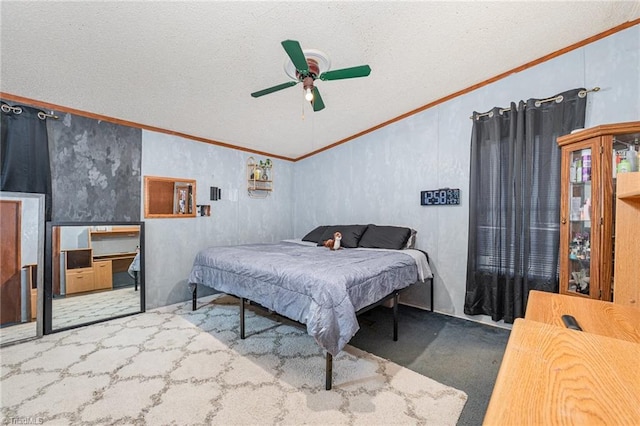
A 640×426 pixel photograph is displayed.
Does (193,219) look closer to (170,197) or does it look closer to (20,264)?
(170,197)

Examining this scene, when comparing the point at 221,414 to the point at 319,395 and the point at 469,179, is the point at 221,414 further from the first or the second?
the point at 469,179

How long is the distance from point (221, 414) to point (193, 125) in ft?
9.99

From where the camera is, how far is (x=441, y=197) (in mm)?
3283

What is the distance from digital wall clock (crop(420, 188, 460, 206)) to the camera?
3.18m

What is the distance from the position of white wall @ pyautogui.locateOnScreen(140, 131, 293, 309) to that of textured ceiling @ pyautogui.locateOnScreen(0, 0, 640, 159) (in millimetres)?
581

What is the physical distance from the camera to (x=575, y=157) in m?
2.27

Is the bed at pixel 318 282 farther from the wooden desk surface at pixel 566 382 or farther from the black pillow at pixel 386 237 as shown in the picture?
the wooden desk surface at pixel 566 382

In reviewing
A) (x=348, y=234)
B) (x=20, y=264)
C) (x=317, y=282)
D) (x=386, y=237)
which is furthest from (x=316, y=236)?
(x=20, y=264)

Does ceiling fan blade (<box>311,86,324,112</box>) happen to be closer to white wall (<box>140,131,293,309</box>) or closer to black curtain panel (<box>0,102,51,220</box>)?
white wall (<box>140,131,293,309</box>)

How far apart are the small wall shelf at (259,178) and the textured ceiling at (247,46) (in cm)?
132

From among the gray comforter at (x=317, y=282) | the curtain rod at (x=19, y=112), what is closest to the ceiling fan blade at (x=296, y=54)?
the gray comforter at (x=317, y=282)

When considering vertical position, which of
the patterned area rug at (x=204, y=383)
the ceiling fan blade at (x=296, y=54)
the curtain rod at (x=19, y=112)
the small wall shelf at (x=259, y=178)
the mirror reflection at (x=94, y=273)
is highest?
the ceiling fan blade at (x=296, y=54)

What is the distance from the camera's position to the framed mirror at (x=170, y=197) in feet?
11.3

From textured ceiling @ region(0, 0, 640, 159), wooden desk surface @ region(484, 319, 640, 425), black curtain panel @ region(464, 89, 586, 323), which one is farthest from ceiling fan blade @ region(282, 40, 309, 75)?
black curtain panel @ region(464, 89, 586, 323)
